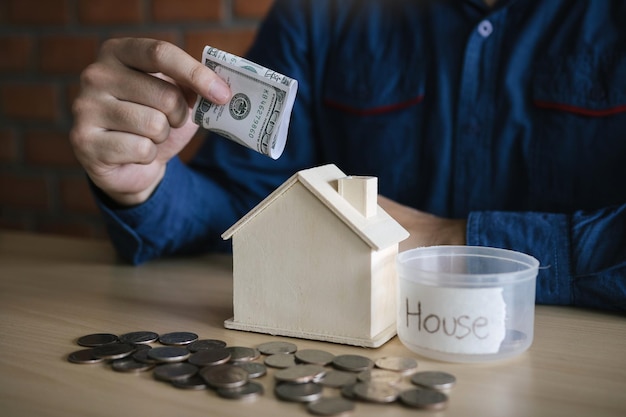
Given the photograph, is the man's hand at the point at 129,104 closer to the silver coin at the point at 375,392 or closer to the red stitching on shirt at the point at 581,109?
the silver coin at the point at 375,392

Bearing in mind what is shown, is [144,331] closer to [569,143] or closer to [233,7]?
[569,143]

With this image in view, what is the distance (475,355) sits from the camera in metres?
0.69

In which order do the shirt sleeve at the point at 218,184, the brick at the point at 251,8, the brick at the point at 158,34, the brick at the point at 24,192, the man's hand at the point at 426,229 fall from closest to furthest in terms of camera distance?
the man's hand at the point at 426,229 < the shirt sleeve at the point at 218,184 < the brick at the point at 251,8 < the brick at the point at 158,34 < the brick at the point at 24,192

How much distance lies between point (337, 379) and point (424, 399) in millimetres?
82

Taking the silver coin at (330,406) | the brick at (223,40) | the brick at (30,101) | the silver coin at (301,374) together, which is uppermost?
the brick at (223,40)

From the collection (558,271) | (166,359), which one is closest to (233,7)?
(558,271)

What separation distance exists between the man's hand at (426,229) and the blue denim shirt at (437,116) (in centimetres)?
3

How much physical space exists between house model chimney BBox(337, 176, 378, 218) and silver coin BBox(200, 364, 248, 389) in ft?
0.68

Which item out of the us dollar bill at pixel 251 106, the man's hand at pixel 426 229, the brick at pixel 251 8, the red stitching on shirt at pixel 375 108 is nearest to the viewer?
the us dollar bill at pixel 251 106

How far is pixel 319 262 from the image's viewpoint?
753 mm

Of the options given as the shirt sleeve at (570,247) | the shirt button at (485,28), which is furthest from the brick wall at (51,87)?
the shirt sleeve at (570,247)

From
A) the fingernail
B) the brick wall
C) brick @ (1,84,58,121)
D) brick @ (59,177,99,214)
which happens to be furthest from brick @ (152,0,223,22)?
the fingernail

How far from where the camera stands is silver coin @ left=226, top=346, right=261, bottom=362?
2.31ft

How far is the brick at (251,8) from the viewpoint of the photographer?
5.98 ft
